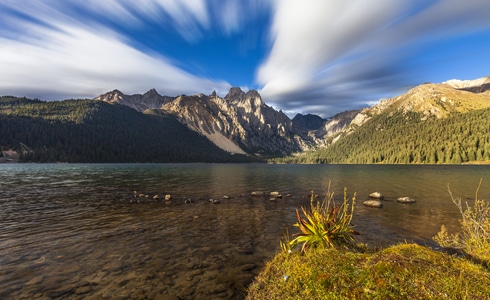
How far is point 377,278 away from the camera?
5.93 meters

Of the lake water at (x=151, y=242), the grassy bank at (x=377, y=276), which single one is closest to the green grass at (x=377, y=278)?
the grassy bank at (x=377, y=276)

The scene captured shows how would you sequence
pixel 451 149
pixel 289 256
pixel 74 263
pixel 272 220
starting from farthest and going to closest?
1. pixel 451 149
2. pixel 272 220
3. pixel 74 263
4. pixel 289 256

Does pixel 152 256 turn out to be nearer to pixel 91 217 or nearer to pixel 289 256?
pixel 289 256

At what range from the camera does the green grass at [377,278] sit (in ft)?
17.4

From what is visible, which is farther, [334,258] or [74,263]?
[74,263]

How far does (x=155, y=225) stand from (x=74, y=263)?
8.42 m

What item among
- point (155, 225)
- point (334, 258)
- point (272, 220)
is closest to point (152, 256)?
point (155, 225)

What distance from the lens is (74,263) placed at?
43.2ft

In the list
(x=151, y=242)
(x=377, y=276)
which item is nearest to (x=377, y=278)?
(x=377, y=276)

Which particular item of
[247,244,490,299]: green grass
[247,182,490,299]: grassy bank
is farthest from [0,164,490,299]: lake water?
[247,244,490,299]: green grass

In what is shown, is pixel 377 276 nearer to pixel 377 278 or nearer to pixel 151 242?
pixel 377 278

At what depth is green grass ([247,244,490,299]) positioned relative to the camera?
531cm

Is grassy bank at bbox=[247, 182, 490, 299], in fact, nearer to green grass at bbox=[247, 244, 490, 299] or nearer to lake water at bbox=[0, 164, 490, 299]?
green grass at bbox=[247, 244, 490, 299]

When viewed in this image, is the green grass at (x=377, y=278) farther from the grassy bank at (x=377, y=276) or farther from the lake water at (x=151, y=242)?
the lake water at (x=151, y=242)
